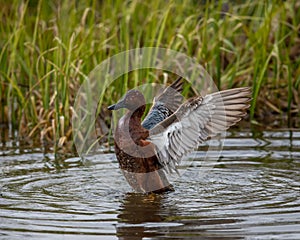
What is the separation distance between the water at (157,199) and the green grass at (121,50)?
1.81ft

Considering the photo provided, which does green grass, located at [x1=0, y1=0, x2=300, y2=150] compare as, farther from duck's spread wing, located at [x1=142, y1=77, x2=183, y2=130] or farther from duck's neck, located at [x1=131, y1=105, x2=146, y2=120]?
duck's neck, located at [x1=131, y1=105, x2=146, y2=120]

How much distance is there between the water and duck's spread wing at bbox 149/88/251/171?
1.23 feet

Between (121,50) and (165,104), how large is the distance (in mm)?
1653

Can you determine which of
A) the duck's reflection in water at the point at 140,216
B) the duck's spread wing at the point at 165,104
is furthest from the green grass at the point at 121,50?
the duck's reflection in water at the point at 140,216

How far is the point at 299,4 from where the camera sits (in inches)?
365

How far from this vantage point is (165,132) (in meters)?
5.56

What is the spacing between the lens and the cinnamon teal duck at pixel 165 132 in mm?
5398

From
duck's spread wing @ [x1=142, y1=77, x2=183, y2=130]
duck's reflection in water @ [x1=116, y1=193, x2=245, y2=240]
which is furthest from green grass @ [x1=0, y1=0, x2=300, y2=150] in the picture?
duck's reflection in water @ [x1=116, y1=193, x2=245, y2=240]

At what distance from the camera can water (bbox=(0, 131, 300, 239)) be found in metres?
4.55

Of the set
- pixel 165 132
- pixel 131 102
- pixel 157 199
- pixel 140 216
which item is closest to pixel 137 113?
pixel 131 102

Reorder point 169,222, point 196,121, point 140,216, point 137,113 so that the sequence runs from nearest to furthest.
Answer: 1. point 169,222
2. point 140,216
3. point 196,121
4. point 137,113

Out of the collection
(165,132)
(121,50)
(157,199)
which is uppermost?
(121,50)

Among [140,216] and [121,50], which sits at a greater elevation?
[121,50]

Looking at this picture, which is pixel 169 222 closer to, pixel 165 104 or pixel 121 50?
pixel 165 104
